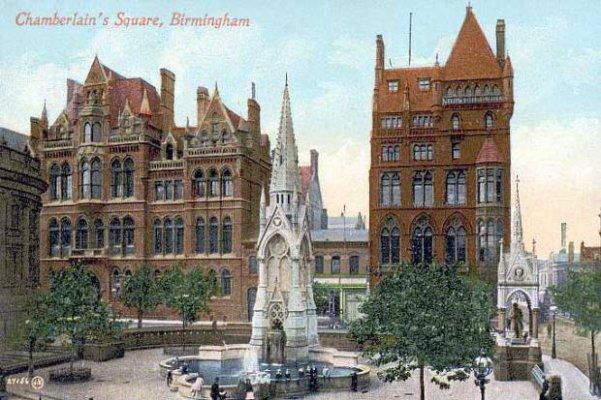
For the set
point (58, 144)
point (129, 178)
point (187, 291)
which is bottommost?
point (187, 291)

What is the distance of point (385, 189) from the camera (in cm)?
5444

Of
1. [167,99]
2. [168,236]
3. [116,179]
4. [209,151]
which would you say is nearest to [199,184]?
[209,151]

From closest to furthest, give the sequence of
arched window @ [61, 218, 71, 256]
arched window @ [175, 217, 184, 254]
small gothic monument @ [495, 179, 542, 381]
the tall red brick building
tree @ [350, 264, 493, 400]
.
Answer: tree @ [350, 264, 493, 400], small gothic monument @ [495, 179, 542, 381], the tall red brick building, arched window @ [175, 217, 184, 254], arched window @ [61, 218, 71, 256]

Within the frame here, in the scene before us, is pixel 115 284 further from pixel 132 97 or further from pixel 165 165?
pixel 132 97

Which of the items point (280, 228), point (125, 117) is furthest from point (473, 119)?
point (125, 117)

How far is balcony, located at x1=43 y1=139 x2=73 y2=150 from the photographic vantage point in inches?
2253

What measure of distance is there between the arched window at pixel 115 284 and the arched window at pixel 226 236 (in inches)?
350

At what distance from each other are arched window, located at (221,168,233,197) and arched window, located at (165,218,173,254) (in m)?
5.45

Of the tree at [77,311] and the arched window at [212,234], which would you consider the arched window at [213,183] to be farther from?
the tree at [77,311]

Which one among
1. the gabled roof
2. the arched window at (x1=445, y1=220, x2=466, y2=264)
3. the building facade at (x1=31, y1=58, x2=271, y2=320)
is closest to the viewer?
the arched window at (x1=445, y1=220, x2=466, y2=264)

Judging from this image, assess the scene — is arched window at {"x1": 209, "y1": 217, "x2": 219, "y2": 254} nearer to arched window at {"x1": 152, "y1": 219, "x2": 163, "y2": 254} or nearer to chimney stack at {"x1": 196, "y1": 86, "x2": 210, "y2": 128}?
arched window at {"x1": 152, "y1": 219, "x2": 163, "y2": 254}

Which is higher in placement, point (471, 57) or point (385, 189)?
point (471, 57)

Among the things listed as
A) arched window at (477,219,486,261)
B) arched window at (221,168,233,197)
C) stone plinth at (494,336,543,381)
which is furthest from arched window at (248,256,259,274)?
stone plinth at (494,336,543,381)

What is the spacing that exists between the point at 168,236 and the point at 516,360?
33.4 meters
